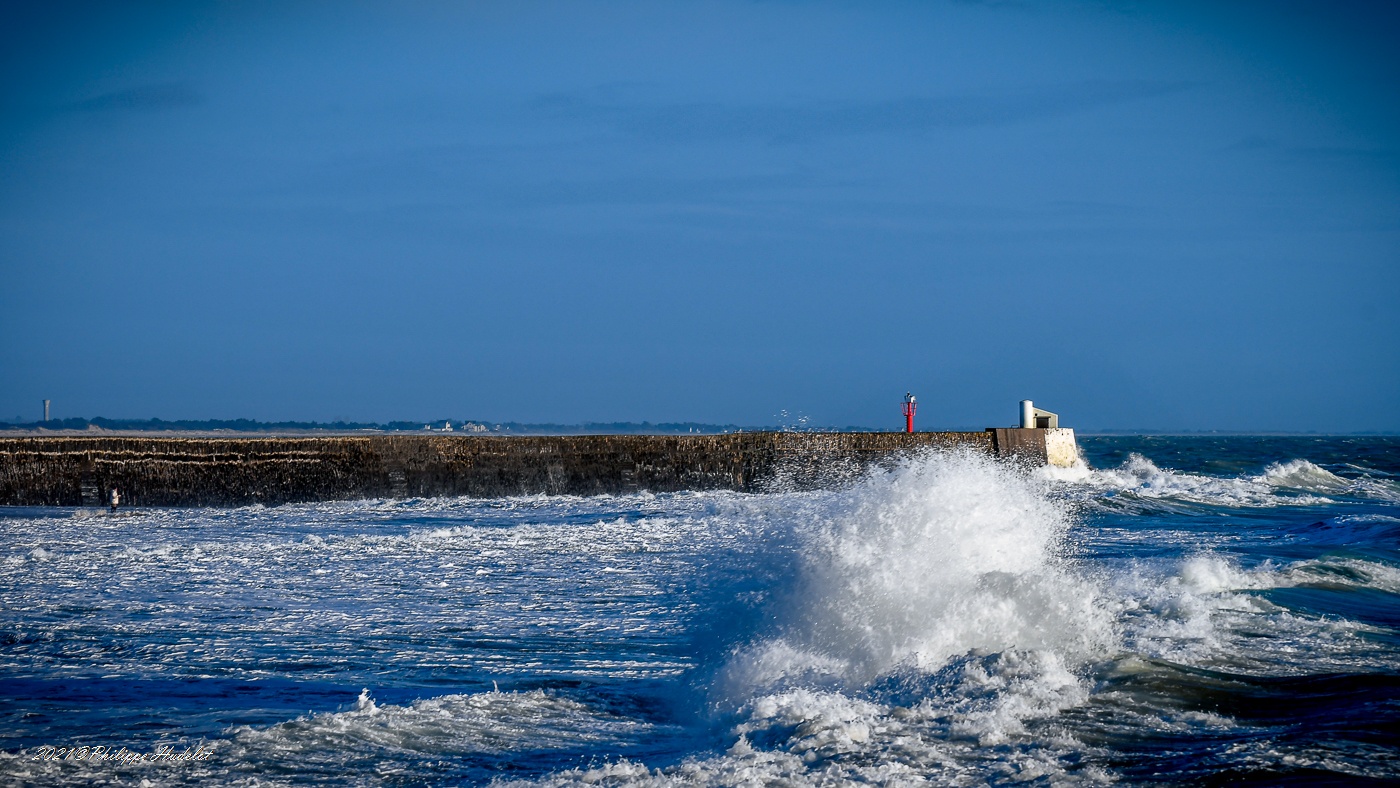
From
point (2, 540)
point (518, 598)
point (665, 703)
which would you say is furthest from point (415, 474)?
point (665, 703)

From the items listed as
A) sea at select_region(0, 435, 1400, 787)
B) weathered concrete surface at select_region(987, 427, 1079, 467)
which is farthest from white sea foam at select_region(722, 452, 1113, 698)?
weathered concrete surface at select_region(987, 427, 1079, 467)

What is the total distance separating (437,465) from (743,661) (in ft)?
47.2

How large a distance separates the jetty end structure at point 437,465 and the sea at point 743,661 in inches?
328

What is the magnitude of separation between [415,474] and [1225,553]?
13.6 m

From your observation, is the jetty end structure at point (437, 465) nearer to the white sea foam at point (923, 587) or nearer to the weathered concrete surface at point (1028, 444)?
the weathered concrete surface at point (1028, 444)

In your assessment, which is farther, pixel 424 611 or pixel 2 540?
pixel 2 540

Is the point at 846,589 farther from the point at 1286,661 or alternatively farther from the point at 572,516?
the point at 572,516

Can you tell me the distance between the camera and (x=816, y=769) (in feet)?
12.8

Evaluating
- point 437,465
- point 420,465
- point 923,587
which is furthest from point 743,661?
point 420,465

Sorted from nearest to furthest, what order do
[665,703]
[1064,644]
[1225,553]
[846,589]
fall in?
[665,703] → [1064,644] → [846,589] → [1225,553]

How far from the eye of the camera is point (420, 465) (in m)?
19.0

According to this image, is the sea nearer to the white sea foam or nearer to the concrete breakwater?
the white sea foam

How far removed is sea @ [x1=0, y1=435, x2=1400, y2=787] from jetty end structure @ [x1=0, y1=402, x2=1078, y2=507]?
8.34 meters

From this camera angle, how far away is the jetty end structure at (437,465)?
1867 centimetres
